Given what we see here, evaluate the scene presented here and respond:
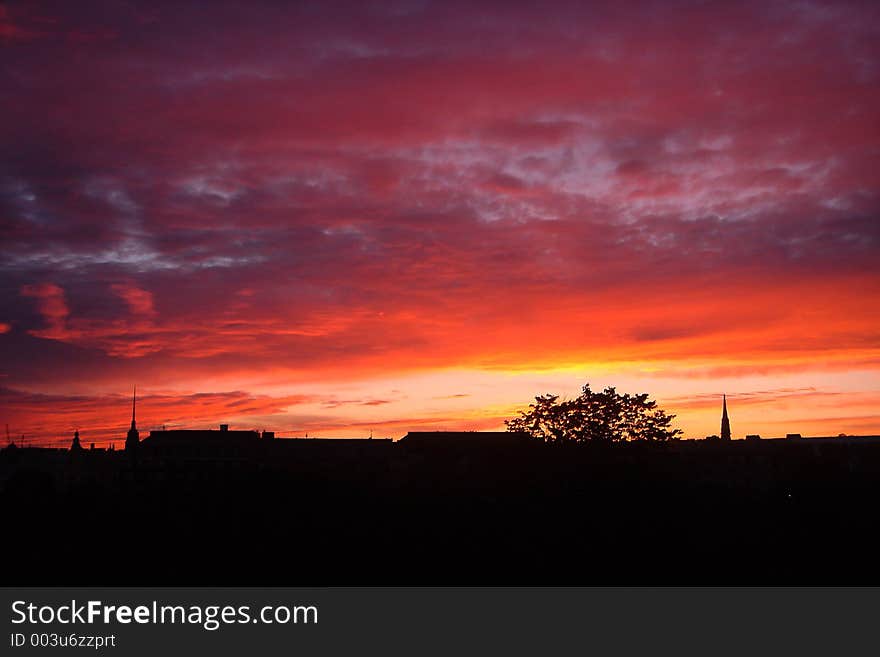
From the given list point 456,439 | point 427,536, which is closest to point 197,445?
point 456,439

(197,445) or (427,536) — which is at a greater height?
(197,445)

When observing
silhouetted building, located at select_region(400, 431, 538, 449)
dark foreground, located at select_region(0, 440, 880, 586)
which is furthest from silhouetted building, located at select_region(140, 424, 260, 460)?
dark foreground, located at select_region(0, 440, 880, 586)

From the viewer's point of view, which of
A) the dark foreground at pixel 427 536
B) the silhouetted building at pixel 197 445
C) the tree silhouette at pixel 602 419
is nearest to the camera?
the dark foreground at pixel 427 536

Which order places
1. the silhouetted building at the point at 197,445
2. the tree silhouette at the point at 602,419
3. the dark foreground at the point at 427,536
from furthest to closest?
1. the silhouetted building at the point at 197,445
2. the tree silhouette at the point at 602,419
3. the dark foreground at the point at 427,536

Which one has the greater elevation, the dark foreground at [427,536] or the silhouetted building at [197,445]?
the silhouetted building at [197,445]

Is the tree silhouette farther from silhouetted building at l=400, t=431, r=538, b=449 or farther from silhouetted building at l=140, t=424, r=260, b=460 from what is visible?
silhouetted building at l=140, t=424, r=260, b=460

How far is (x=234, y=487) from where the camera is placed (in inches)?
2037

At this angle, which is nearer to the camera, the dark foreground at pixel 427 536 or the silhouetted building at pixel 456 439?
the dark foreground at pixel 427 536

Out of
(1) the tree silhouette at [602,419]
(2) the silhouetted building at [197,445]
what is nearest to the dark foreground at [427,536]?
(1) the tree silhouette at [602,419]

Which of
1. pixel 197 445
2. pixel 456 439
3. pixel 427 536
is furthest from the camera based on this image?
pixel 197 445

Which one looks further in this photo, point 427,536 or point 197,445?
point 197,445

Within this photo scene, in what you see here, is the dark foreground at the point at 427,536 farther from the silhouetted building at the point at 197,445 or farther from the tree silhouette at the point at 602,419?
the silhouetted building at the point at 197,445

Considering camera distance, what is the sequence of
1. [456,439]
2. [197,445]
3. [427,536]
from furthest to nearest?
[197,445] < [456,439] < [427,536]

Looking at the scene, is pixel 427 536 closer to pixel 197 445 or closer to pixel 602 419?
pixel 602 419
